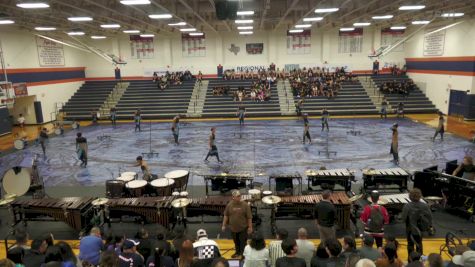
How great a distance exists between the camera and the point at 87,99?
1353 inches

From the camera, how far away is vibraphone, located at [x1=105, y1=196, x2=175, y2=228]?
927 centimetres

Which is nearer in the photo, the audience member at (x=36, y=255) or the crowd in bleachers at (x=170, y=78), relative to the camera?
the audience member at (x=36, y=255)

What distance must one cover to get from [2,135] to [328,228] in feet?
84.2

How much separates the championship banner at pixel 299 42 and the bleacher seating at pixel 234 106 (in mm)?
5226

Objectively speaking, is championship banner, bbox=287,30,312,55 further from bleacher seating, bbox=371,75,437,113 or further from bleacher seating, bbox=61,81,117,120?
bleacher seating, bbox=61,81,117,120

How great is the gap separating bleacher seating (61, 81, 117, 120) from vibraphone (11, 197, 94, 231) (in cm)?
2303

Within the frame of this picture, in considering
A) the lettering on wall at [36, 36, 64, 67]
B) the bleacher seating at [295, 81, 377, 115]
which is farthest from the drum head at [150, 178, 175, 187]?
the lettering on wall at [36, 36, 64, 67]

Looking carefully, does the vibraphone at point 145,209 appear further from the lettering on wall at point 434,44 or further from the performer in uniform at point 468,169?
the lettering on wall at point 434,44

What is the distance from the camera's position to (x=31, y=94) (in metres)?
28.5

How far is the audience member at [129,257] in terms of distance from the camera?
5.75 metres

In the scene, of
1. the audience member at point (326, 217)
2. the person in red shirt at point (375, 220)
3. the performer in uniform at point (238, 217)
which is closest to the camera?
the person in red shirt at point (375, 220)

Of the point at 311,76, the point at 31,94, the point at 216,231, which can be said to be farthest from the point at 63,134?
the point at 311,76

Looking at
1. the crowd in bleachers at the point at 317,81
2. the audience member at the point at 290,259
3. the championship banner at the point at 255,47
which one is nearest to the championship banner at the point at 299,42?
the crowd in bleachers at the point at 317,81

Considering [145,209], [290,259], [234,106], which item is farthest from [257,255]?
[234,106]
